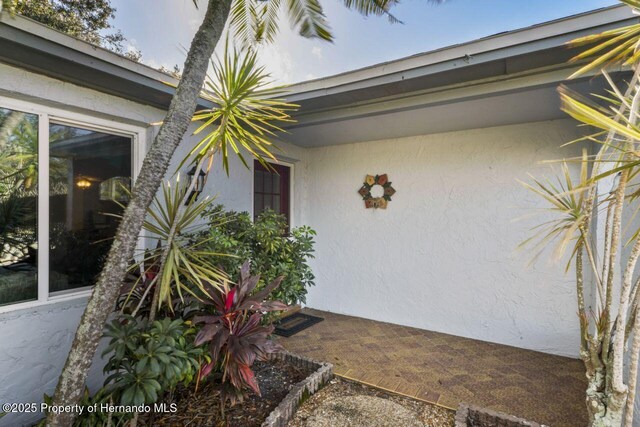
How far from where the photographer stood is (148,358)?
208 centimetres

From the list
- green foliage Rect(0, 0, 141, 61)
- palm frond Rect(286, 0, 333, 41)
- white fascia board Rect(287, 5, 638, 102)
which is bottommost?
white fascia board Rect(287, 5, 638, 102)

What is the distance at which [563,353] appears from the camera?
3.95m

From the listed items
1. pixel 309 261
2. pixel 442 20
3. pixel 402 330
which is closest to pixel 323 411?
pixel 402 330

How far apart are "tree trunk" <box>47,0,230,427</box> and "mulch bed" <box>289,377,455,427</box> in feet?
5.26

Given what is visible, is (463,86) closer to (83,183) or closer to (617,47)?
(617,47)

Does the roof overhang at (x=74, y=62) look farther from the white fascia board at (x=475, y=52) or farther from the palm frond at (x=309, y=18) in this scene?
the palm frond at (x=309, y=18)

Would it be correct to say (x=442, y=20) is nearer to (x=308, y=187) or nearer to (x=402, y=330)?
(x=308, y=187)

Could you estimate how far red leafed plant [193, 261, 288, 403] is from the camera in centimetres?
233

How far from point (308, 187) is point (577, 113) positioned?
475 cm

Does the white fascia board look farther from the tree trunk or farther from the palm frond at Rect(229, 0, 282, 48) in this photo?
the tree trunk

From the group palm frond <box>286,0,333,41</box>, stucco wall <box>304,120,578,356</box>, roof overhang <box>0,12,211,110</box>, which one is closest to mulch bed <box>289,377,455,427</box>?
stucco wall <box>304,120,578,356</box>

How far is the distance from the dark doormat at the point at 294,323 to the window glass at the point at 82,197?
2.54m

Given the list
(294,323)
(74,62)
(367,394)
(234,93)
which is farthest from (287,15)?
(367,394)

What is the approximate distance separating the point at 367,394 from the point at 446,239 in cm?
262
